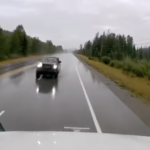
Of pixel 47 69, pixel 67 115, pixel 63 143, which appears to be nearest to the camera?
pixel 63 143

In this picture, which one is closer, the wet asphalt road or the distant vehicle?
the wet asphalt road

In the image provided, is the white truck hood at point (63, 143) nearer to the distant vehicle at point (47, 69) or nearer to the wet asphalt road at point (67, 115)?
the wet asphalt road at point (67, 115)

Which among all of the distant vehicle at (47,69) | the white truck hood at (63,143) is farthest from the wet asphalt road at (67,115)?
the distant vehicle at (47,69)

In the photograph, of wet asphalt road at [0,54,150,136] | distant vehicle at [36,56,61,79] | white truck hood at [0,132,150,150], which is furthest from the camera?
distant vehicle at [36,56,61,79]

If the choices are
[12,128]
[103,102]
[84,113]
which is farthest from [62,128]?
[103,102]

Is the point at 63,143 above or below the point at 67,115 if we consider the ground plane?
above

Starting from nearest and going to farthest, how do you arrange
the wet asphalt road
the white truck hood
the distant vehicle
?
the white truck hood → the wet asphalt road → the distant vehicle

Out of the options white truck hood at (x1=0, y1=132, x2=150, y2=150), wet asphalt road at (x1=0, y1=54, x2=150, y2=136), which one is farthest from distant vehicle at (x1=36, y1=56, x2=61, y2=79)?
white truck hood at (x1=0, y1=132, x2=150, y2=150)

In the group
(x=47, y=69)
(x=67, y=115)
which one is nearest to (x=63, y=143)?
(x=67, y=115)

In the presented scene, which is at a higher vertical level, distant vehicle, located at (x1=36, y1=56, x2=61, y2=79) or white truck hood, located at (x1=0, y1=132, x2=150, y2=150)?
white truck hood, located at (x1=0, y1=132, x2=150, y2=150)

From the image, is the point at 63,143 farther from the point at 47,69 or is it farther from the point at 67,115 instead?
the point at 47,69

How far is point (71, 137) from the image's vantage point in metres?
3.82

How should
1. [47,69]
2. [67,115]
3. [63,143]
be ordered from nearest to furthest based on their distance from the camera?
[63,143], [67,115], [47,69]

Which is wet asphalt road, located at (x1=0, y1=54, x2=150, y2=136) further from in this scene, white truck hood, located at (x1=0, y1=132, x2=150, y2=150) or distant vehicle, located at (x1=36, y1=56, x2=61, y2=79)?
distant vehicle, located at (x1=36, y1=56, x2=61, y2=79)
